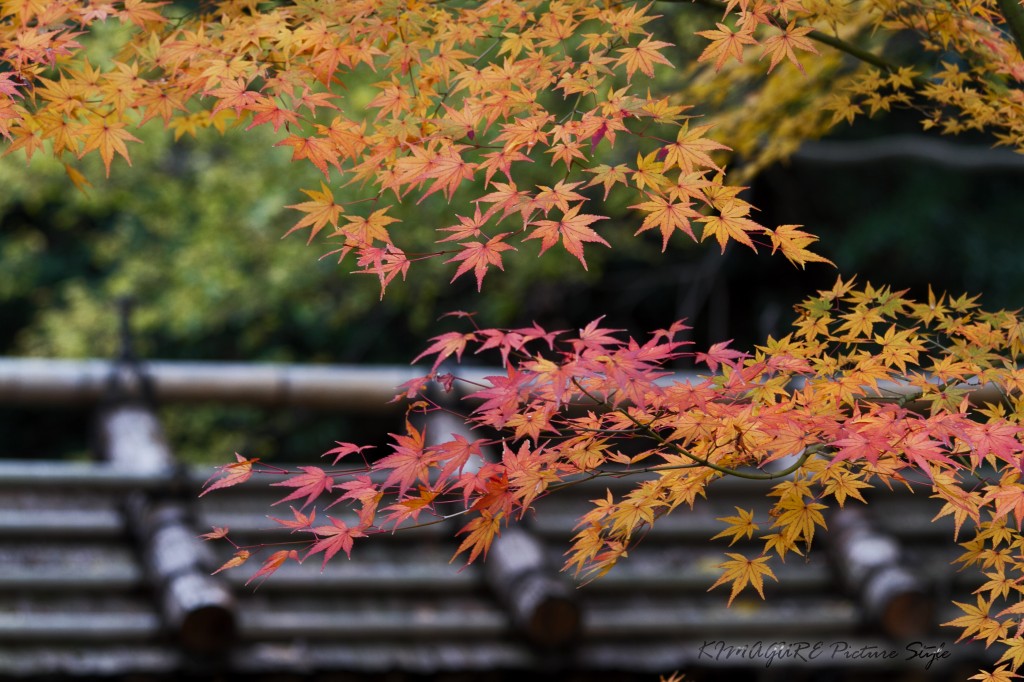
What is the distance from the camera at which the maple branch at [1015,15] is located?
2191mm

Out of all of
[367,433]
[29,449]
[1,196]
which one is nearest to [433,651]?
[367,433]

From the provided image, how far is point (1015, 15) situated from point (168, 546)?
3.55m

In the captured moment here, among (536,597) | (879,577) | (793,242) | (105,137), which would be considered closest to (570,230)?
(793,242)

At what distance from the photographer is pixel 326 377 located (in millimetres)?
5379

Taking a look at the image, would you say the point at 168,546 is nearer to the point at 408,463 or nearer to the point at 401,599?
the point at 401,599

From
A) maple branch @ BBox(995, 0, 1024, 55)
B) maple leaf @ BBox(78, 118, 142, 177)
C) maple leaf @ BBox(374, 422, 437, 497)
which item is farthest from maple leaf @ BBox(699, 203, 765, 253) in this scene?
maple leaf @ BBox(78, 118, 142, 177)

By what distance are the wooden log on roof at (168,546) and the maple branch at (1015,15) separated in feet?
10.5

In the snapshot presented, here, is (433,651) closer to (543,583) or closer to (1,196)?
(543,583)

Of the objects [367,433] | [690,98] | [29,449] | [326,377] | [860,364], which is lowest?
[29,449]

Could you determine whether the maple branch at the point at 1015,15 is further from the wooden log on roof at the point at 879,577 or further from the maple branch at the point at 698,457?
the wooden log on roof at the point at 879,577

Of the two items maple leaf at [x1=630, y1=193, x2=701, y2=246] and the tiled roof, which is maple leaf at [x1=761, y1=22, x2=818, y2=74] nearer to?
maple leaf at [x1=630, y1=193, x2=701, y2=246]

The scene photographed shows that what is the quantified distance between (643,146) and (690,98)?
3.22 m

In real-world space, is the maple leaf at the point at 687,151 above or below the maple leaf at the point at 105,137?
above

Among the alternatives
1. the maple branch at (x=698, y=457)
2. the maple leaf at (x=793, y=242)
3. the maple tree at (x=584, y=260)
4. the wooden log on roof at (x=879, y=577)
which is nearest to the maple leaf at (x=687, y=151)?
the maple tree at (x=584, y=260)
